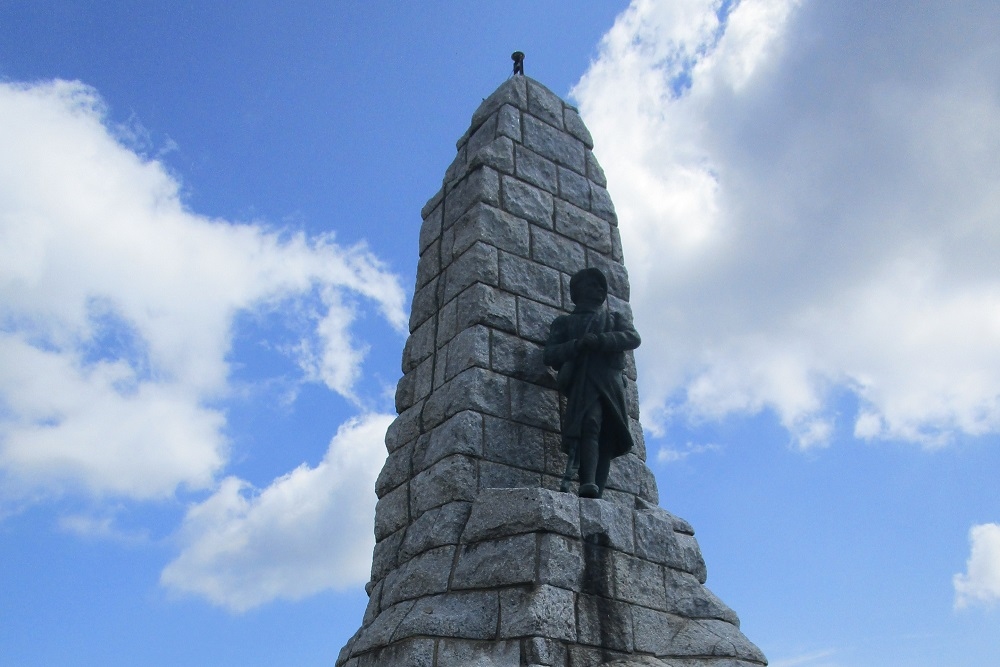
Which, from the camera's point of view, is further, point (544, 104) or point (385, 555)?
point (544, 104)

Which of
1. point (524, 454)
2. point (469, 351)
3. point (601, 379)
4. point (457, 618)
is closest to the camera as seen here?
point (457, 618)

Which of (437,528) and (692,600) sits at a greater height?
(437,528)

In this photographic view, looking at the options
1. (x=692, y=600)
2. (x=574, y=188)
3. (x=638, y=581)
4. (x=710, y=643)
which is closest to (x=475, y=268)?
(x=574, y=188)

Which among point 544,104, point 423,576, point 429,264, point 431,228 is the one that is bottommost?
point 423,576

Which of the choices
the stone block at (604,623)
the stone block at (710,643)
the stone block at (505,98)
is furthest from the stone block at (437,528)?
the stone block at (505,98)

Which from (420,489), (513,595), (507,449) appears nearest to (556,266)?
(507,449)

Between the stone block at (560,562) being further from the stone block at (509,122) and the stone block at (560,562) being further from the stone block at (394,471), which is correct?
the stone block at (509,122)

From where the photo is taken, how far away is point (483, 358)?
6.63 m

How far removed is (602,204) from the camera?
8.25 meters

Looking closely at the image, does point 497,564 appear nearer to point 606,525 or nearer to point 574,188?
point 606,525

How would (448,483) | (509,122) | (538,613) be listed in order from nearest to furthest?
(538,613) → (448,483) → (509,122)

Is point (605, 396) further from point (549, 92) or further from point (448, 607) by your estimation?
point (549, 92)

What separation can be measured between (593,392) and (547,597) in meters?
1.58

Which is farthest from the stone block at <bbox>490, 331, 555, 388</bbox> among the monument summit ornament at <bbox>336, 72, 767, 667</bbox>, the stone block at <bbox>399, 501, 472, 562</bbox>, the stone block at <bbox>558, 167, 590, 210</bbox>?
the stone block at <bbox>558, 167, 590, 210</bbox>
